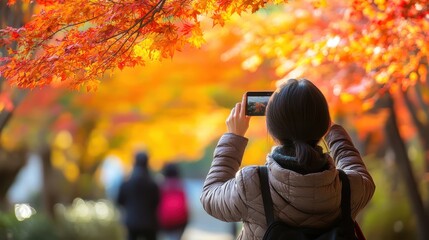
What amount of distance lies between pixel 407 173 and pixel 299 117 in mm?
8459

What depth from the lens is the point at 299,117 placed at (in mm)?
3164

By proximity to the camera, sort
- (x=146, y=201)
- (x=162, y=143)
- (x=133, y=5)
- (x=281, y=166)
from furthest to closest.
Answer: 1. (x=162, y=143)
2. (x=146, y=201)
3. (x=133, y=5)
4. (x=281, y=166)

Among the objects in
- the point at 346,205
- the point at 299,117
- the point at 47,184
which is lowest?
the point at 346,205

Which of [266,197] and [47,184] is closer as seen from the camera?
[266,197]

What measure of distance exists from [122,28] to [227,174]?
1.22m

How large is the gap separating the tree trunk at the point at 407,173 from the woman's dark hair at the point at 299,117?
7783mm

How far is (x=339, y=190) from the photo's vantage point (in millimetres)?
3225

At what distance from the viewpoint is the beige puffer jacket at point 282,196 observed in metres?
3.14

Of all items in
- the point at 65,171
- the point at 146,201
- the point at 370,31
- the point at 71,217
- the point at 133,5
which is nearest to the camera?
the point at 133,5

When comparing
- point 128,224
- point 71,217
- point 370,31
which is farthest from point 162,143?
point 370,31

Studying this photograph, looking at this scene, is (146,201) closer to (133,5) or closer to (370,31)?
(370,31)

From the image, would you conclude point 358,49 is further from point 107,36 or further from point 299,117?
point 299,117

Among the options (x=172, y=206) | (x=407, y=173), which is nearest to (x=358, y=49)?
(x=407, y=173)

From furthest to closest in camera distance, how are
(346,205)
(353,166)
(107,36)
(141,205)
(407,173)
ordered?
(407,173) → (141,205) → (107,36) → (353,166) → (346,205)
